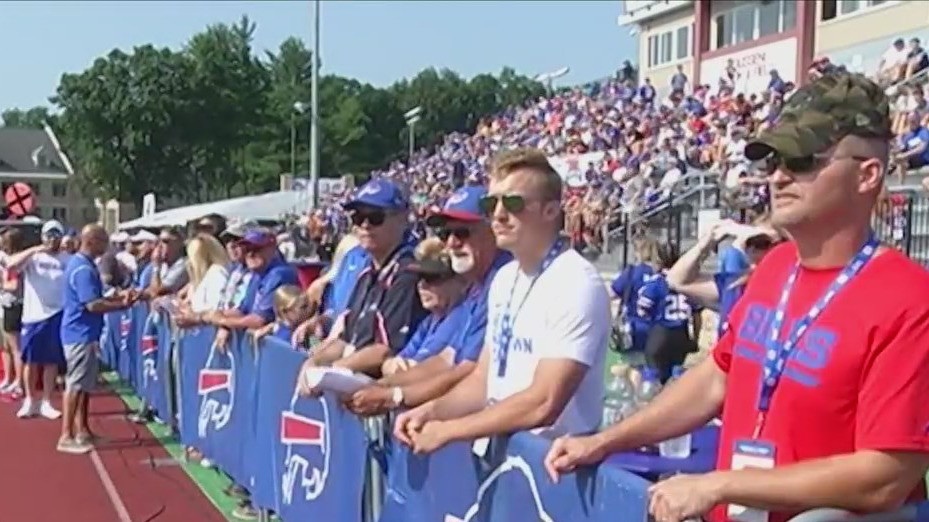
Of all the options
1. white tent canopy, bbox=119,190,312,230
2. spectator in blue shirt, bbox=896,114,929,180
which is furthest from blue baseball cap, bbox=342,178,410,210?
white tent canopy, bbox=119,190,312,230

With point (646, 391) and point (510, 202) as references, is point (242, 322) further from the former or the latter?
point (510, 202)

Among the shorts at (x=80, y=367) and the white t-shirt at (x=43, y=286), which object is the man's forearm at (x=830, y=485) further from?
the white t-shirt at (x=43, y=286)

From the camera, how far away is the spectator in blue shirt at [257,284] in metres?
8.27

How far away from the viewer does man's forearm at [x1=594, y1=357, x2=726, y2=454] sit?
10.3ft

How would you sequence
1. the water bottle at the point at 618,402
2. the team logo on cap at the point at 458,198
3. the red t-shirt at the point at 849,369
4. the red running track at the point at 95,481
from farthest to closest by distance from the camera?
the red running track at the point at 95,481 → the water bottle at the point at 618,402 → the team logo on cap at the point at 458,198 → the red t-shirt at the point at 849,369

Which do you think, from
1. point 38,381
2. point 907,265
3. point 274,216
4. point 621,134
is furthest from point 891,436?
point 274,216

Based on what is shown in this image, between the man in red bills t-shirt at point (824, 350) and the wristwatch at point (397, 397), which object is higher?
the man in red bills t-shirt at point (824, 350)

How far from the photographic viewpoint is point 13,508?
28.1 ft

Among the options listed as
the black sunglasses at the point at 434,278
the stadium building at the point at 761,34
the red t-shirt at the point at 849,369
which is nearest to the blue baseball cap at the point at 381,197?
the black sunglasses at the point at 434,278

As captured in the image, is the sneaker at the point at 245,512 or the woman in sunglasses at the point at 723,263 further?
the sneaker at the point at 245,512

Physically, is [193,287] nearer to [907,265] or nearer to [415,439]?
[415,439]

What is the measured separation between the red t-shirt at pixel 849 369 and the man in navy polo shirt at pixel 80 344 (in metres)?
8.48

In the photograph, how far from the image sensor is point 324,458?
614cm

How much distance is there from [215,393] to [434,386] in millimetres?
4588
